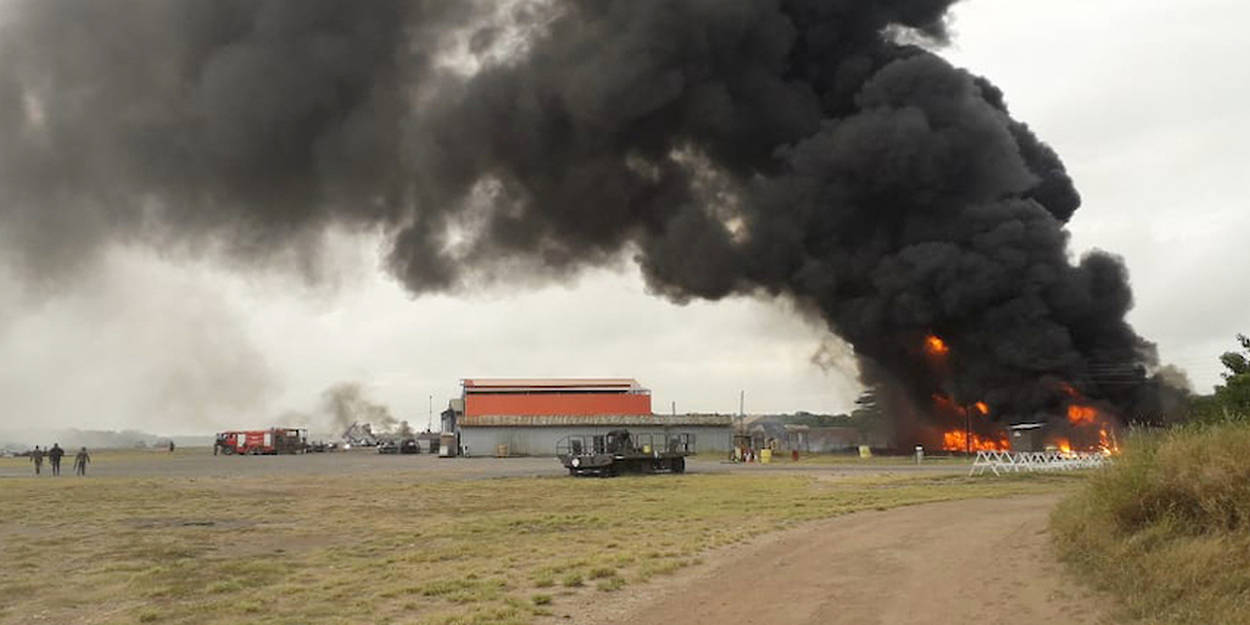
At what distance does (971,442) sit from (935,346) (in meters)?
4.76

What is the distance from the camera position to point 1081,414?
3859cm

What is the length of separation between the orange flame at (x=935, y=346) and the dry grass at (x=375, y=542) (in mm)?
18202

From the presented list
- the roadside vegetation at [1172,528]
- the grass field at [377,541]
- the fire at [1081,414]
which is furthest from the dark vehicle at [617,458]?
the roadside vegetation at [1172,528]

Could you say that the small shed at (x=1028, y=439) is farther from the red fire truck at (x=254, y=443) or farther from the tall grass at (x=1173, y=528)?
the red fire truck at (x=254, y=443)

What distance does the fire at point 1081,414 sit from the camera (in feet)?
126

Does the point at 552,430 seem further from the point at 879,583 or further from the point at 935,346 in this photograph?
the point at 879,583

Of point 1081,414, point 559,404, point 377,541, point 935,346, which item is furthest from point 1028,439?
point 559,404

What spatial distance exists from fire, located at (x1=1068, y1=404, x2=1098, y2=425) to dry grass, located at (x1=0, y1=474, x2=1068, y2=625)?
44.2 feet

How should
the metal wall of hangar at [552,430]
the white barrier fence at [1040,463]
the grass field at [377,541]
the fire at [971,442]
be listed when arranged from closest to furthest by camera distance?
the grass field at [377,541]
the white barrier fence at [1040,463]
the fire at [971,442]
the metal wall of hangar at [552,430]

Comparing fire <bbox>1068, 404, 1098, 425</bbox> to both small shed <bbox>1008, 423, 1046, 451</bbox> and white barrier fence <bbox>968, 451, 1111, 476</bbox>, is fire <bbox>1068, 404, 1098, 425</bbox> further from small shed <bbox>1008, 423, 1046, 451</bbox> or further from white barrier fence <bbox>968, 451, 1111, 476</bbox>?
white barrier fence <bbox>968, 451, 1111, 476</bbox>

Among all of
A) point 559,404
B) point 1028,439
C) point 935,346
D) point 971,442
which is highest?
point 935,346

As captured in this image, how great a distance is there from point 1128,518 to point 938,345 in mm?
37127

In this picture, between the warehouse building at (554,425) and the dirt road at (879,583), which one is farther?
the warehouse building at (554,425)

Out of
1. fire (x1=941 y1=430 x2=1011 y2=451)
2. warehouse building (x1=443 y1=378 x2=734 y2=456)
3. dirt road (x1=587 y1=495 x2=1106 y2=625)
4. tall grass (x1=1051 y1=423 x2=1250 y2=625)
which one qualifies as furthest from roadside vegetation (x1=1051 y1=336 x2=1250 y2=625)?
warehouse building (x1=443 y1=378 x2=734 y2=456)
